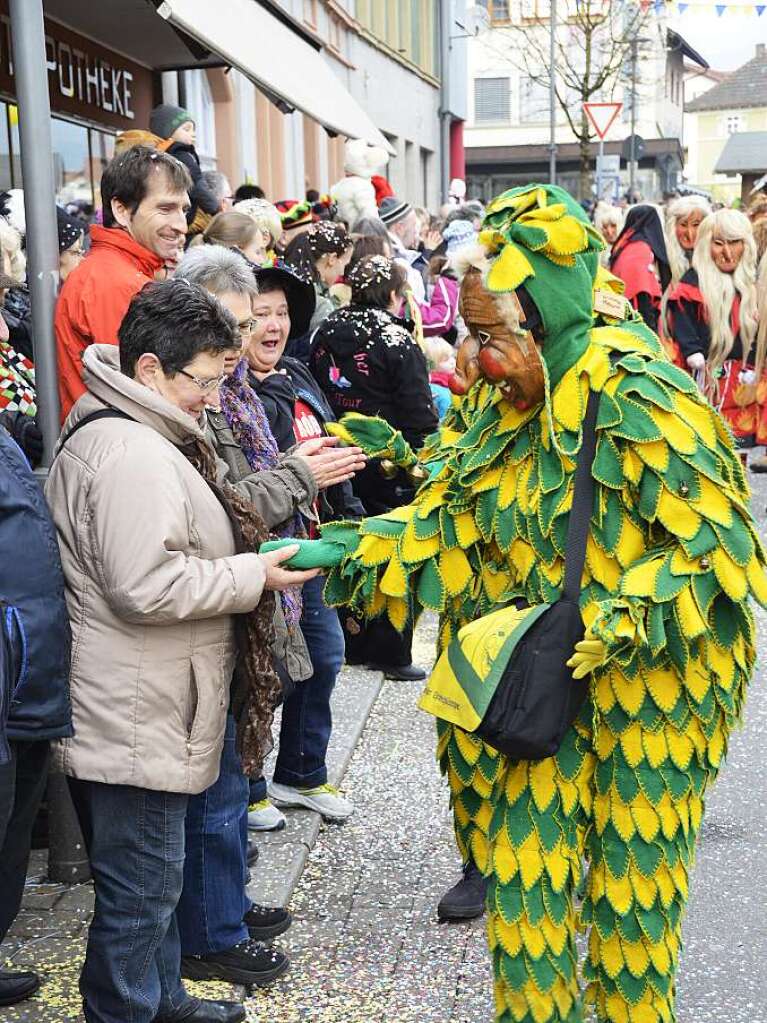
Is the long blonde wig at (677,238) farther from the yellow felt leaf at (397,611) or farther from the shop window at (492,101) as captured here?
the shop window at (492,101)

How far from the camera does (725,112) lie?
8812cm

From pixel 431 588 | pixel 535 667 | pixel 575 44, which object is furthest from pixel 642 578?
pixel 575 44

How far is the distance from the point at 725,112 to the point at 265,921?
91.7m

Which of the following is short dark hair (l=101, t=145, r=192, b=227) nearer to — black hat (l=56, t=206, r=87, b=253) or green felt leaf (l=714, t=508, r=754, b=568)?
black hat (l=56, t=206, r=87, b=253)

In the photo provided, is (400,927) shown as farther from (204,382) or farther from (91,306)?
(91,306)

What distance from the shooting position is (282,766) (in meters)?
4.56

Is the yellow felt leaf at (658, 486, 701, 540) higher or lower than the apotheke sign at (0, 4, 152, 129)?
lower

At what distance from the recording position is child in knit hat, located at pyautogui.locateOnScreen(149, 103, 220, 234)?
271 inches

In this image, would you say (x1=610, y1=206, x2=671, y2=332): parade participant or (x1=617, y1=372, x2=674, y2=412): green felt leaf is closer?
(x1=617, y1=372, x2=674, y2=412): green felt leaf

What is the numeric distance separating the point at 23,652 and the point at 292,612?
4.51 ft

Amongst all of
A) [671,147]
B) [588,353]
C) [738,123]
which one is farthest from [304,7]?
[738,123]

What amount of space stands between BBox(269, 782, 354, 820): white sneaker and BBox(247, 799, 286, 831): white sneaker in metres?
0.15

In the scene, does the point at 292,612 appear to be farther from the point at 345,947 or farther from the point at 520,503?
the point at 520,503

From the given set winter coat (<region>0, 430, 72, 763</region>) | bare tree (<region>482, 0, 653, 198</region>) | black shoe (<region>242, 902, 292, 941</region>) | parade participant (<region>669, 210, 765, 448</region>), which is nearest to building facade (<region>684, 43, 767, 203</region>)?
bare tree (<region>482, 0, 653, 198</region>)
